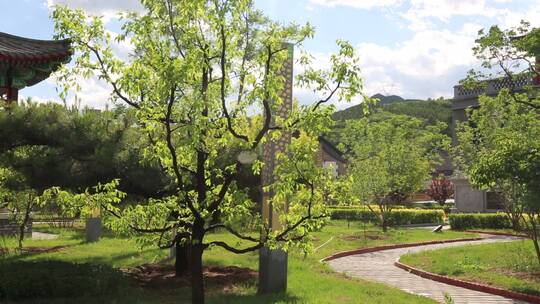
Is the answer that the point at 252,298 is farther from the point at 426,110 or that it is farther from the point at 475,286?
the point at 426,110

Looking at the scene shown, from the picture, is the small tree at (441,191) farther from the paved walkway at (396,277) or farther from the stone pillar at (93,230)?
the stone pillar at (93,230)

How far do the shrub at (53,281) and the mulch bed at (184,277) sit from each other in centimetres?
140

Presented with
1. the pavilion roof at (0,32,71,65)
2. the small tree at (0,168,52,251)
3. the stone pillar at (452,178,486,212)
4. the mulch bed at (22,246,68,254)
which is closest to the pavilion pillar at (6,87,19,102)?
the pavilion roof at (0,32,71,65)

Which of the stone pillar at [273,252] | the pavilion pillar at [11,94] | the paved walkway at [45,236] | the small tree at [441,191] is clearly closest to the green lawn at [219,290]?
the stone pillar at [273,252]

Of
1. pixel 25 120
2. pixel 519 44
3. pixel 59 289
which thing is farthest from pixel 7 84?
pixel 519 44

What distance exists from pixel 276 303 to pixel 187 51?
5286 mm

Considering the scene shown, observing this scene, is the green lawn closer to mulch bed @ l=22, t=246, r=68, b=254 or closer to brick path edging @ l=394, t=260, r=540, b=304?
mulch bed @ l=22, t=246, r=68, b=254

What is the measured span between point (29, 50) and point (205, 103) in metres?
9.99

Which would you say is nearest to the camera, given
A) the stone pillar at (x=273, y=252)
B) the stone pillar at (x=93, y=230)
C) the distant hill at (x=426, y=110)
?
the stone pillar at (x=273, y=252)

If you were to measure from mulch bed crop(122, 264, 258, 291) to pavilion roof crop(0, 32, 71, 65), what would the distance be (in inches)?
215

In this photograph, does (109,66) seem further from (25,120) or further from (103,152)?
(25,120)

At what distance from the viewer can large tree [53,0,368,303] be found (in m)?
5.57

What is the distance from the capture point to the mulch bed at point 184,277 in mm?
11227

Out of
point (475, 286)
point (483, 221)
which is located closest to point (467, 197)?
point (483, 221)
